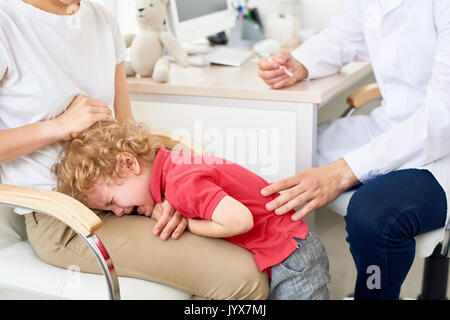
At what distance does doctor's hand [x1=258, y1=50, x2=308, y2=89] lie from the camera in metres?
1.52

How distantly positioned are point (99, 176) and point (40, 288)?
277mm

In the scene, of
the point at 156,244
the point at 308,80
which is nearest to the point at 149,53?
the point at 308,80

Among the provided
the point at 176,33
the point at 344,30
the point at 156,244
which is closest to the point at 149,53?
the point at 176,33

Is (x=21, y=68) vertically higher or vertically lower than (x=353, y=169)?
higher

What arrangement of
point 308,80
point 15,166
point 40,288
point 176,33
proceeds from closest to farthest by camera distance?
point 40,288 → point 15,166 → point 308,80 → point 176,33

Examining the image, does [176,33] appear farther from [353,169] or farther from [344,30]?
[353,169]

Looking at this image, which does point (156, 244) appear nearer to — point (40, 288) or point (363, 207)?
point (40, 288)

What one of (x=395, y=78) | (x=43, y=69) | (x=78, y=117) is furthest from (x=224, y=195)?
(x=395, y=78)

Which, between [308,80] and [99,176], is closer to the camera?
[99,176]

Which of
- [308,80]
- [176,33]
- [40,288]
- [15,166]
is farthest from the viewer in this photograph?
[176,33]

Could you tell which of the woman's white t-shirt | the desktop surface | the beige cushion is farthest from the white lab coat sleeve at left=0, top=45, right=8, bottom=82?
the beige cushion

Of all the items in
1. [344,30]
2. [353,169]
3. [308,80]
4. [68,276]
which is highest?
[344,30]

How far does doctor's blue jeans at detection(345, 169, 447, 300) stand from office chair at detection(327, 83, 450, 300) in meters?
0.03

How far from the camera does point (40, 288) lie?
1.12 metres
